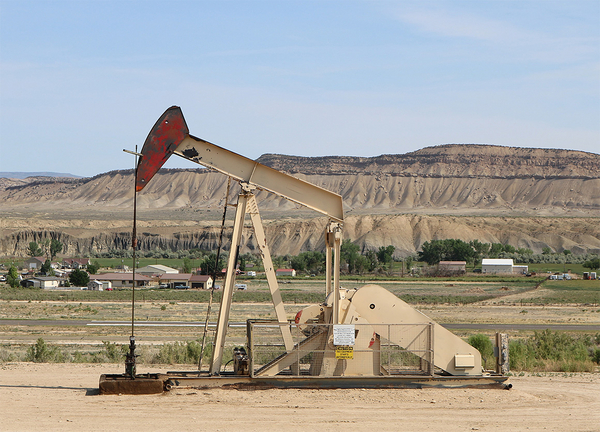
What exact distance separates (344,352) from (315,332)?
661mm

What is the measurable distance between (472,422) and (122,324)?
26.4 meters

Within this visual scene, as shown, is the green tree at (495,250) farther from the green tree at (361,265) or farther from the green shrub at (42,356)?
the green shrub at (42,356)

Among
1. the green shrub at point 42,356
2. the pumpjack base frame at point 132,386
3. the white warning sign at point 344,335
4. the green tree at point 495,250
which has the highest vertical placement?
the green tree at point 495,250

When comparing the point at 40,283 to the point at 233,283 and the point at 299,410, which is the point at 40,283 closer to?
the point at 233,283

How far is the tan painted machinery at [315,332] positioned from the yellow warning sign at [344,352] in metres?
0.02

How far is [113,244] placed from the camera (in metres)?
140

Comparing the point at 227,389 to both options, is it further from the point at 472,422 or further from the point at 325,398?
the point at 472,422

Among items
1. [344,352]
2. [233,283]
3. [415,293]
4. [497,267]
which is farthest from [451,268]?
[233,283]

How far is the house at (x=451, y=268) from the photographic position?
94188 mm

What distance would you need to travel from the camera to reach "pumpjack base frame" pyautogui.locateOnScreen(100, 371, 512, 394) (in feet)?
42.2

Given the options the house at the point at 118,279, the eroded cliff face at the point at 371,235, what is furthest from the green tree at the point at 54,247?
the house at the point at 118,279

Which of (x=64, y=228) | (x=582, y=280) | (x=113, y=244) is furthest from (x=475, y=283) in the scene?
(x=64, y=228)

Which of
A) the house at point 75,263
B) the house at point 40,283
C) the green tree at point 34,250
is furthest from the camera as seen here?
the green tree at point 34,250

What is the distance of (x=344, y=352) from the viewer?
13039 mm
